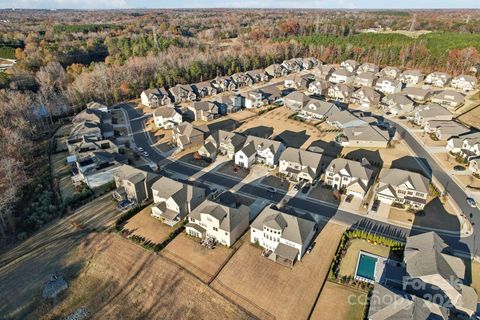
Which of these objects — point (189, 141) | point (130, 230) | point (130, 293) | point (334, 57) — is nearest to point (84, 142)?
point (189, 141)

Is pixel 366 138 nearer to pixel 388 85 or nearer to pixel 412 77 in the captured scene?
pixel 388 85

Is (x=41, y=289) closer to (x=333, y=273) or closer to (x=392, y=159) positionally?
(x=333, y=273)

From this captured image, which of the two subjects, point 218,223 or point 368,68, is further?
point 368,68

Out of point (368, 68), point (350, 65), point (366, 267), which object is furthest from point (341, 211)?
point (350, 65)

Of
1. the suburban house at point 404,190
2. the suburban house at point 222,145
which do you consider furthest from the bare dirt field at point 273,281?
the suburban house at point 222,145

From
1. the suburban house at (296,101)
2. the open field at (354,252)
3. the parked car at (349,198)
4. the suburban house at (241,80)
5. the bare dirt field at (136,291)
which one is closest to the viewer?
the bare dirt field at (136,291)

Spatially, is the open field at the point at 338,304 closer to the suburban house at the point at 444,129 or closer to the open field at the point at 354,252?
the open field at the point at 354,252

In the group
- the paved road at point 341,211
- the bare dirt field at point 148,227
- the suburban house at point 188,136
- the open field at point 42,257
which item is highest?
the suburban house at point 188,136
